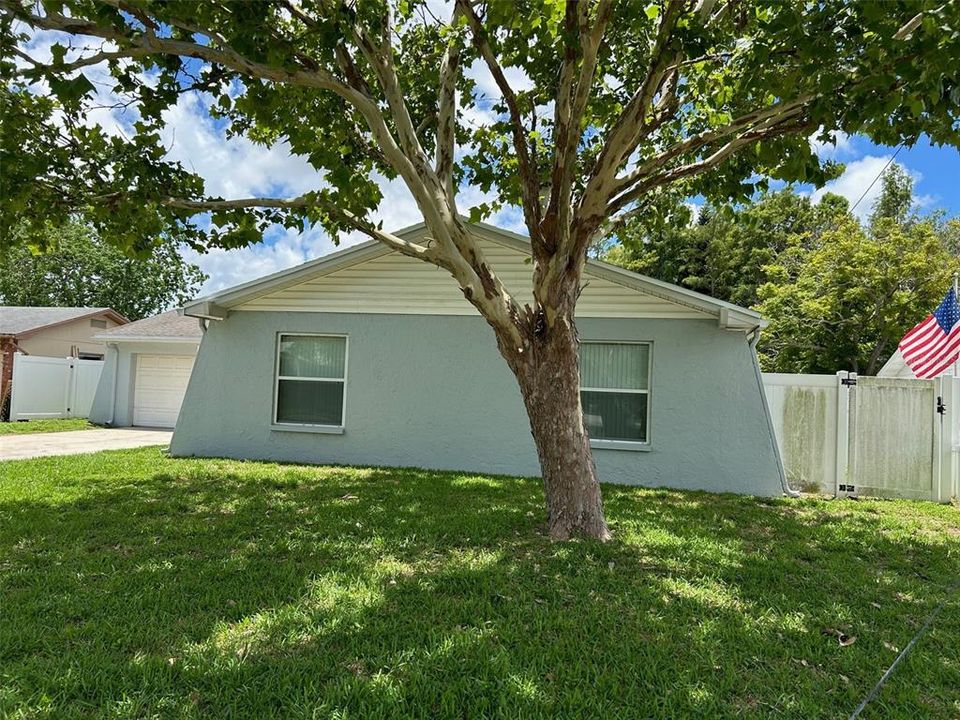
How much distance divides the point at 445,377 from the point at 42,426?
38.3 ft

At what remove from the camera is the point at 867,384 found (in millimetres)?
8391

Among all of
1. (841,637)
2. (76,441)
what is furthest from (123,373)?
(841,637)

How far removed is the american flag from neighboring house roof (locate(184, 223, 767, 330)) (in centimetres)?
261

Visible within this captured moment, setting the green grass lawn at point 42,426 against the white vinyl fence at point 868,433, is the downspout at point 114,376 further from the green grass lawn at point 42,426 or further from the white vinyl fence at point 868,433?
the white vinyl fence at point 868,433

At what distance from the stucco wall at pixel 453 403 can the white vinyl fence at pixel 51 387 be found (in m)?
9.20

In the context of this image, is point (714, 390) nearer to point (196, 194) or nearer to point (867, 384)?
point (867, 384)

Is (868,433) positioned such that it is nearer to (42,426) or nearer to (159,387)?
(159,387)

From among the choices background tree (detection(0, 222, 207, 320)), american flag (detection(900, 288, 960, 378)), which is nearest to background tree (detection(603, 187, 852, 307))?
american flag (detection(900, 288, 960, 378))

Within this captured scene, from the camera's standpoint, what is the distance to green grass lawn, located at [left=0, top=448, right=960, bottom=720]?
2.70m

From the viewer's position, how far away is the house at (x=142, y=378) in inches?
629

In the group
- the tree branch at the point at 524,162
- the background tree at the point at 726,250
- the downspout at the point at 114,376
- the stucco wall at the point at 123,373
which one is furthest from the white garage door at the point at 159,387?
the background tree at the point at 726,250

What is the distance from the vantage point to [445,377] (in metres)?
9.27

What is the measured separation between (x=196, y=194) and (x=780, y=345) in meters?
18.1

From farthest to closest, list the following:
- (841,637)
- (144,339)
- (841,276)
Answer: (841,276) → (144,339) → (841,637)
